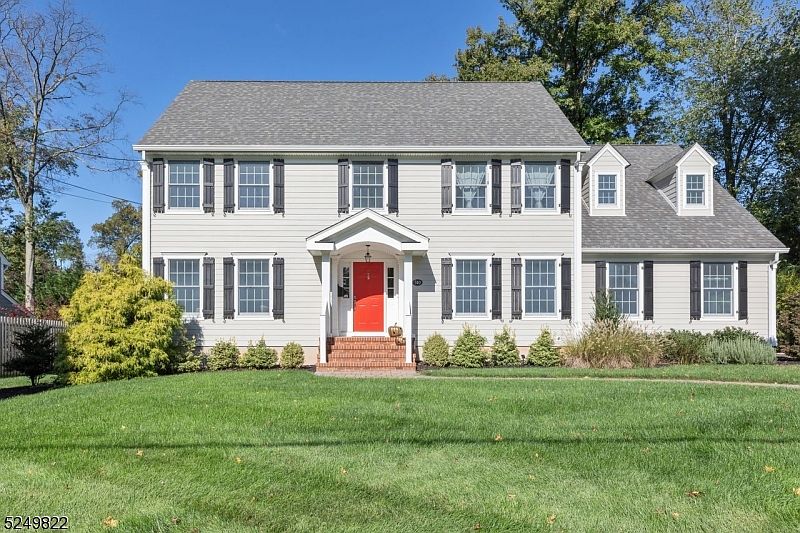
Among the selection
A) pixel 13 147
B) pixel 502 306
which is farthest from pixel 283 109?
pixel 13 147

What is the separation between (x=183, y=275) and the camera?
1435 centimetres

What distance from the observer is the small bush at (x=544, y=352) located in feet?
45.9

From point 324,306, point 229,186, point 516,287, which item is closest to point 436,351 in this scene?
point 516,287

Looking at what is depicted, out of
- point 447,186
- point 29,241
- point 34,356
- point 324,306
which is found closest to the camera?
point 34,356

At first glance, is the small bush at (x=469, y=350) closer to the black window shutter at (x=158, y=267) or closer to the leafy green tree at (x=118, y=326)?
the leafy green tree at (x=118, y=326)

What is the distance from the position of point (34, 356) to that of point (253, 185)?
21.8 feet

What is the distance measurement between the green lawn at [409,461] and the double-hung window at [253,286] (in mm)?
5673

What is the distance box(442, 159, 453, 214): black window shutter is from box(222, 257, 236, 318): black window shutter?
6.13m

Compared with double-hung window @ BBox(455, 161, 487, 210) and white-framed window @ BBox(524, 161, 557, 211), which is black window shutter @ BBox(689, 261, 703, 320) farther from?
double-hung window @ BBox(455, 161, 487, 210)

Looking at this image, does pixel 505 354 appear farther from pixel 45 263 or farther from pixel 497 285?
pixel 45 263

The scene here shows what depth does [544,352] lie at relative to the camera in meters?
14.0

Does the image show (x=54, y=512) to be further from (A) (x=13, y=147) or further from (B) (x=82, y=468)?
(A) (x=13, y=147)

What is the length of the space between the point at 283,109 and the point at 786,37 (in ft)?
79.2

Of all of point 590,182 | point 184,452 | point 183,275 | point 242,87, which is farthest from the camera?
point 242,87
